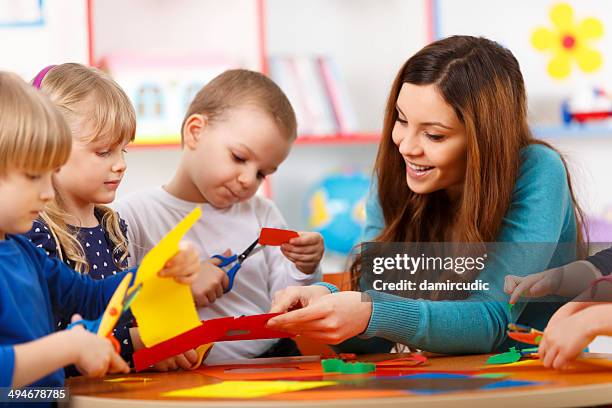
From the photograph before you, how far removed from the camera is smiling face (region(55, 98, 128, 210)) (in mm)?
1312

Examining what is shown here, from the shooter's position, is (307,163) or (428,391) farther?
(307,163)

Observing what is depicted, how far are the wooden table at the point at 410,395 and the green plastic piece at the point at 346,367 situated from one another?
120mm

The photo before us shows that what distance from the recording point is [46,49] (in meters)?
2.50

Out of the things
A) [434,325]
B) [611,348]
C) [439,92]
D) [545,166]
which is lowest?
[611,348]

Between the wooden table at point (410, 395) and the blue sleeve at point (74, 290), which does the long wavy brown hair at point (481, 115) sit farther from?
the blue sleeve at point (74, 290)

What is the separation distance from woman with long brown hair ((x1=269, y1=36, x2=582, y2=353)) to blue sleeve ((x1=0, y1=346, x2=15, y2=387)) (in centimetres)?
47

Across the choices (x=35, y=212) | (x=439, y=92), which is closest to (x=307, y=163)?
(x=439, y=92)

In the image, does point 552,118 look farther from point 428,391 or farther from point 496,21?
point 428,391

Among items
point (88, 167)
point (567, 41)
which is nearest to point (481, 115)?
point (88, 167)

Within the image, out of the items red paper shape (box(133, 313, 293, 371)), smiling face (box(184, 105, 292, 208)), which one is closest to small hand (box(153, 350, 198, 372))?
red paper shape (box(133, 313, 293, 371))

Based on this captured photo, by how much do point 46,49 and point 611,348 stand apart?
1691 mm

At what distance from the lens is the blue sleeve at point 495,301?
128cm

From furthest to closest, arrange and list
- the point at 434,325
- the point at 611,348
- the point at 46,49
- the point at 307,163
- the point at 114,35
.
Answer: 1. the point at 307,163
2. the point at 114,35
3. the point at 46,49
4. the point at 611,348
5. the point at 434,325

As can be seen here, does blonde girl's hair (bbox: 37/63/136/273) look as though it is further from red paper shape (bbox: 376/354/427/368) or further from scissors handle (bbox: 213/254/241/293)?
red paper shape (bbox: 376/354/427/368)
